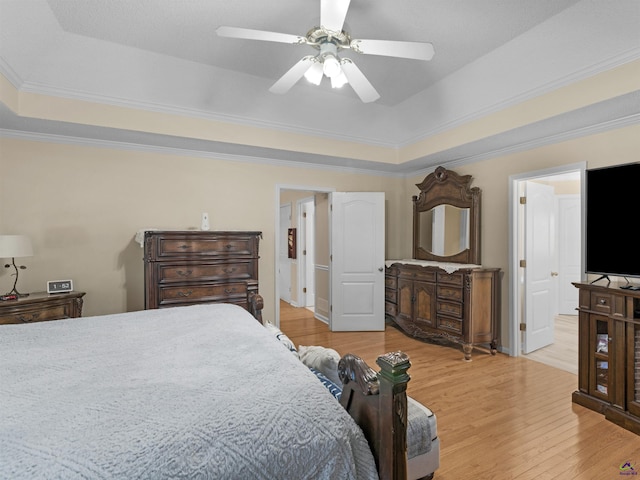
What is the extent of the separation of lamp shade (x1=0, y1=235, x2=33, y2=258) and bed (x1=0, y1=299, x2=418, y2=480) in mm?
1842

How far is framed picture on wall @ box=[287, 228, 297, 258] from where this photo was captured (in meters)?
6.82

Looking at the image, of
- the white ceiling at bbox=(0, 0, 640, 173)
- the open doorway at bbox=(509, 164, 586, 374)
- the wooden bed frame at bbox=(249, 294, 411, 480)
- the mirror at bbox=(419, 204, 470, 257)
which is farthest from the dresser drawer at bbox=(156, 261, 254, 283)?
the open doorway at bbox=(509, 164, 586, 374)

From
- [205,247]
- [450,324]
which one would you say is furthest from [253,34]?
[450,324]

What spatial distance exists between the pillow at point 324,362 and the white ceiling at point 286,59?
2.34 meters

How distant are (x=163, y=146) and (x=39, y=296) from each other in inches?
77.3

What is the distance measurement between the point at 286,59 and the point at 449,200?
9.18 feet

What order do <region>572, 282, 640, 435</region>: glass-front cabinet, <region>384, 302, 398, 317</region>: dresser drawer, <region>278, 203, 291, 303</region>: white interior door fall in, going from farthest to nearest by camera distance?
<region>278, 203, 291, 303</region>: white interior door → <region>384, 302, 398, 317</region>: dresser drawer → <region>572, 282, 640, 435</region>: glass-front cabinet

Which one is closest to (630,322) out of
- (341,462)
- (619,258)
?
(619,258)

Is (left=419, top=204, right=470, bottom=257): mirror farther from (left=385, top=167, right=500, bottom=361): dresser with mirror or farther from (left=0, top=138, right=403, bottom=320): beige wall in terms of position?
(left=0, top=138, right=403, bottom=320): beige wall

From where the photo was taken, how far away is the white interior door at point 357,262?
4.89 m

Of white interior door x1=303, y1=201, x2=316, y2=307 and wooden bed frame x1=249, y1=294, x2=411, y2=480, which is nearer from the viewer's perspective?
wooden bed frame x1=249, y1=294, x2=411, y2=480

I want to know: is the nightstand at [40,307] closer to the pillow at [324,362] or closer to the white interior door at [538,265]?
the pillow at [324,362]

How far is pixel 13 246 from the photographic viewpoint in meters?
2.87

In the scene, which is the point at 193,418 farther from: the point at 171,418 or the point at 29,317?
the point at 29,317
